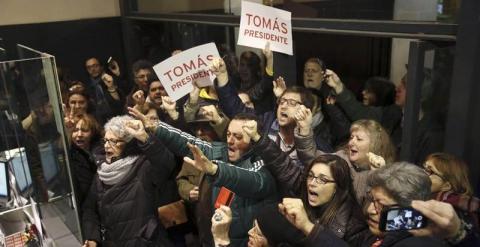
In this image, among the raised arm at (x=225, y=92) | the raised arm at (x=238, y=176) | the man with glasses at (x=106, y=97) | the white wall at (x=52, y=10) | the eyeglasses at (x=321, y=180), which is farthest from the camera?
the white wall at (x=52, y=10)

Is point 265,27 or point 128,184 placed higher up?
point 265,27

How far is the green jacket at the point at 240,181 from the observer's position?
185cm

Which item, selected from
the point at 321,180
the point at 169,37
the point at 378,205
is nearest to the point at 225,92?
the point at 321,180

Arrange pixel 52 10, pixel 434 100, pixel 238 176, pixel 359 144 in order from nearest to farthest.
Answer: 1. pixel 238 176
2. pixel 359 144
3. pixel 434 100
4. pixel 52 10

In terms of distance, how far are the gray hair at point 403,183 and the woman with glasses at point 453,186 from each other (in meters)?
0.28

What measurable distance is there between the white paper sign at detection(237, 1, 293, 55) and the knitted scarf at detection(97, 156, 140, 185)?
91 cm

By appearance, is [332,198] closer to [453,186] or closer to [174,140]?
[453,186]

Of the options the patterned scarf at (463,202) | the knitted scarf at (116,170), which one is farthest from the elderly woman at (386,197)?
the knitted scarf at (116,170)

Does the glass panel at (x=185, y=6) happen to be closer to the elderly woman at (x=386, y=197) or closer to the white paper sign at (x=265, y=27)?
the white paper sign at (x=265, y=27)

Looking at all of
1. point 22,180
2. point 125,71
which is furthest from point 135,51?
point 22,180

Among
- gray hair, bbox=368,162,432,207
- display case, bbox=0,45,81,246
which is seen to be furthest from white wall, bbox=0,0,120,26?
gray hair, bbox=368,162,432,207

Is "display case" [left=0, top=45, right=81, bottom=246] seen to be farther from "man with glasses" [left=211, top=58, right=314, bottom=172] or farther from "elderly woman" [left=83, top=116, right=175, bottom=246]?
"man with glasses" [left=211, top=58, right=314, bottom=172]

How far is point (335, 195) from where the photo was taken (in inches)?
66.0

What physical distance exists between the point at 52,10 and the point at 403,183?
464 centimetres
